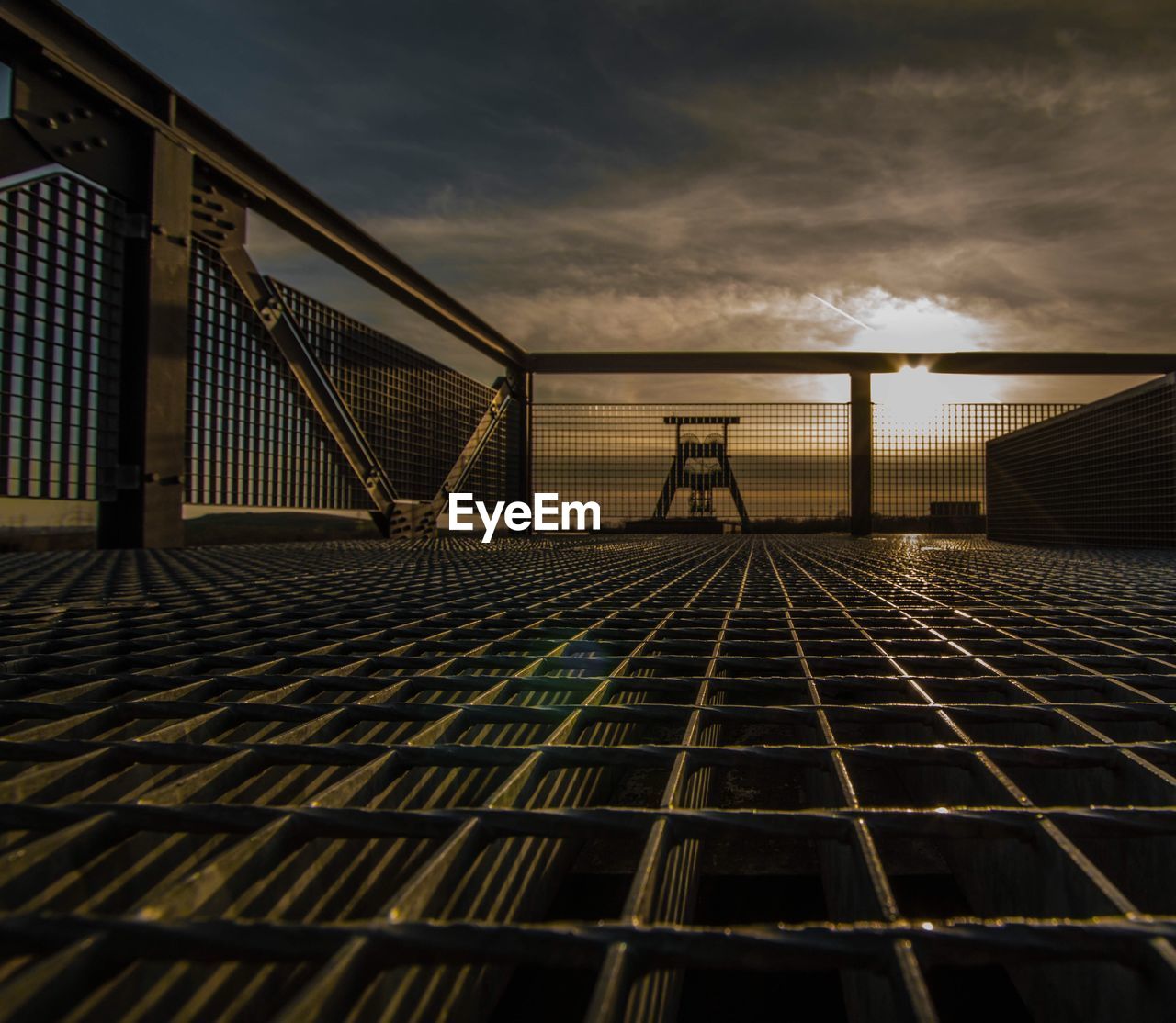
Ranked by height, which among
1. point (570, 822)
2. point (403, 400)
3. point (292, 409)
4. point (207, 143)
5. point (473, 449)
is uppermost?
point (207, 143)

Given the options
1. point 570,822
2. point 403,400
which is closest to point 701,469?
point 403,400

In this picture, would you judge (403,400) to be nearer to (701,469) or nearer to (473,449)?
(473,449)

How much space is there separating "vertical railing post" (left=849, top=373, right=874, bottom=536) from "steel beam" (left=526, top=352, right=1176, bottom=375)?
0.39 metres

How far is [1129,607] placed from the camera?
133 inches

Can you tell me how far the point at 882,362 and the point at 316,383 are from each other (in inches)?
428

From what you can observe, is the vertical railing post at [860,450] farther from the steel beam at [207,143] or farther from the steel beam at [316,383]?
the steel beam at [316,383]

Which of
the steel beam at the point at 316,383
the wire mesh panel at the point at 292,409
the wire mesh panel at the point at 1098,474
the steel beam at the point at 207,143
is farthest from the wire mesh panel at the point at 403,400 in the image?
the wire mesh panel at the point at 1098,474

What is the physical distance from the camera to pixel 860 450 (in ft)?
46.9

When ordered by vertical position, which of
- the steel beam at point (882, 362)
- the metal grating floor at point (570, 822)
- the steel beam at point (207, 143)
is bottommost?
the metal grating floor at point (570, 822)

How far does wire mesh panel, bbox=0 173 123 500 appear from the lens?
6.54 m

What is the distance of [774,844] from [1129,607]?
253 cm

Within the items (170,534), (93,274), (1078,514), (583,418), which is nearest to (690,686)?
(170,534)

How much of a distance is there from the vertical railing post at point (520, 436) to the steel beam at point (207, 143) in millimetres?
3283

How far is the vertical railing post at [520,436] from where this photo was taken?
15438 millimetres
